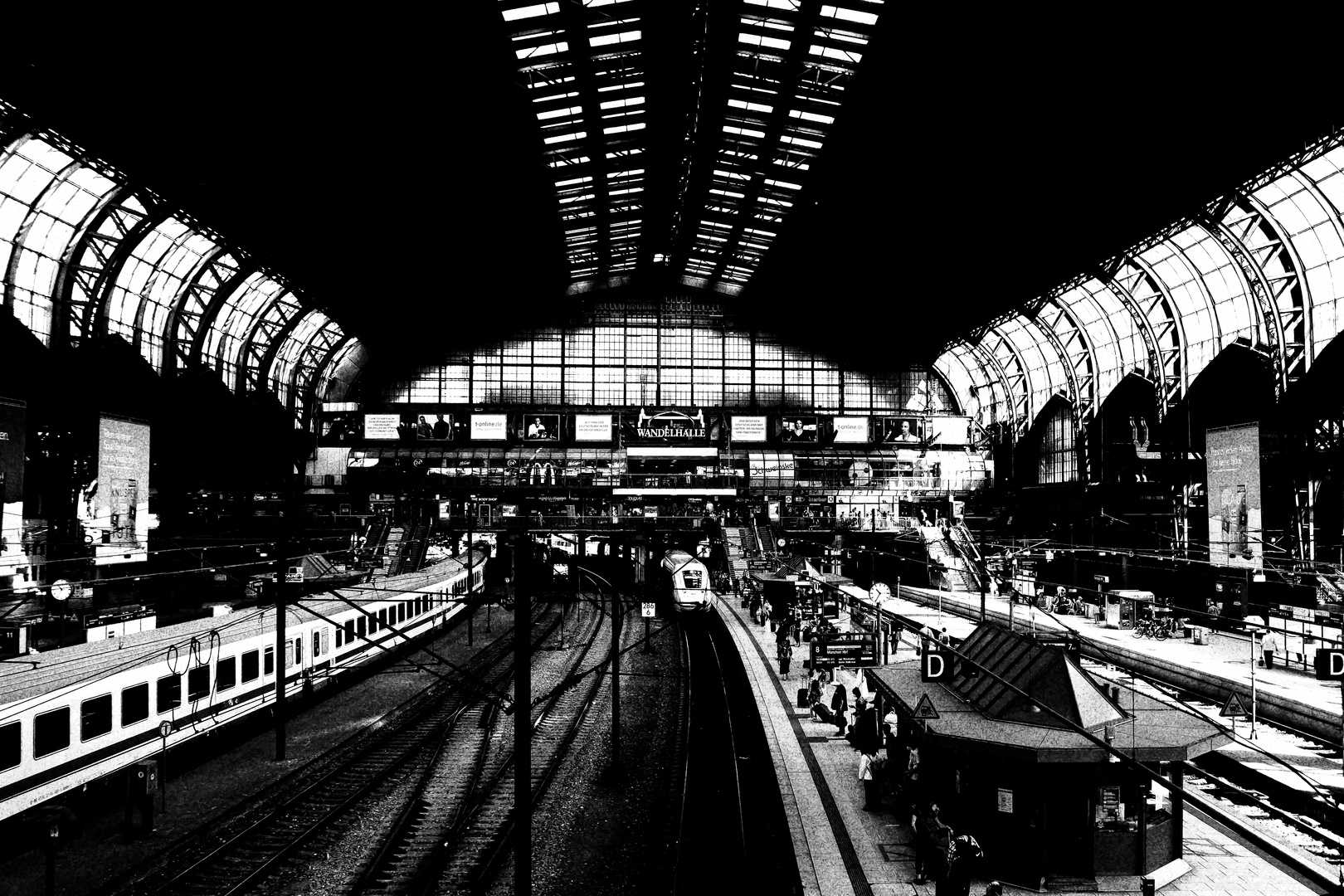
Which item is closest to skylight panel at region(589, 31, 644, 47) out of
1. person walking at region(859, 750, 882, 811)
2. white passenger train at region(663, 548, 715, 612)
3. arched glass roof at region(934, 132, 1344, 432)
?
white passenger train at region(663, 548, 715, 612)

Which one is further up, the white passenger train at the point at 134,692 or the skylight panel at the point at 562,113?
the skylight panel at the point at 562,113

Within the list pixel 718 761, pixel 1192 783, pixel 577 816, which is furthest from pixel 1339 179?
pixel 577 816

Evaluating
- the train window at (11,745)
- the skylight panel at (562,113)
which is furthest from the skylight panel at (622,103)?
the train window at (11,745)

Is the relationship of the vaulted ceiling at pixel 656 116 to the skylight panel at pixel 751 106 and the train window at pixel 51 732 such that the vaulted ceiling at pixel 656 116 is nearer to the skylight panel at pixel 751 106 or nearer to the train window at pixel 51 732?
the skylight panel at pixel 751 106

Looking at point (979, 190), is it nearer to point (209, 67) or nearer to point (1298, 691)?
point (1298, 691)

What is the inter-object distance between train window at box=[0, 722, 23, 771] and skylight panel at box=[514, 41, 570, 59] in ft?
84.1

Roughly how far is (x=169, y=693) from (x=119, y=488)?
2715 centimetres

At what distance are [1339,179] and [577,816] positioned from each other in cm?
3630

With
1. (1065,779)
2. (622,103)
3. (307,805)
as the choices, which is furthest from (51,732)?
(622,103)

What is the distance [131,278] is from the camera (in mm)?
43625

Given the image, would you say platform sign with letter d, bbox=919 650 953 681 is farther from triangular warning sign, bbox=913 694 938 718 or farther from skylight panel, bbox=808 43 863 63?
skylight panel, bbox=808 43 863 63

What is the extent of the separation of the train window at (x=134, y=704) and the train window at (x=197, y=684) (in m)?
1.33

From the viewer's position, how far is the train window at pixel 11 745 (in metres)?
13.6

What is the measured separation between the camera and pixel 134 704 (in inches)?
663
